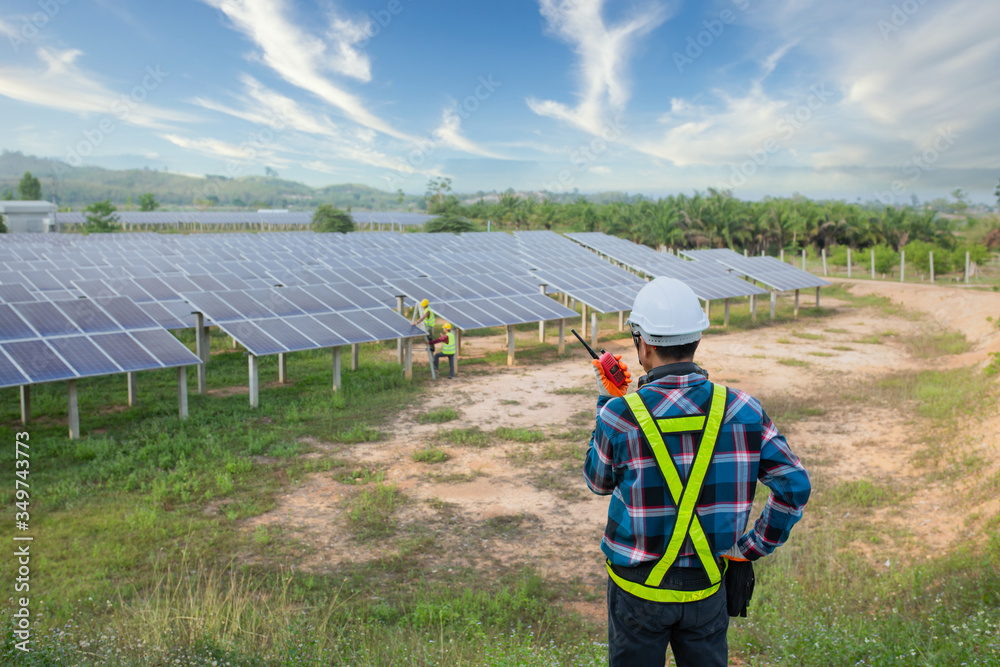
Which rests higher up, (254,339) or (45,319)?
(45,319)

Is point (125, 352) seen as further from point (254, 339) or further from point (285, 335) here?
point (285, 335)

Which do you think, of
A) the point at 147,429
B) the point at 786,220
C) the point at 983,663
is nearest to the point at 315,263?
the point at 147,429

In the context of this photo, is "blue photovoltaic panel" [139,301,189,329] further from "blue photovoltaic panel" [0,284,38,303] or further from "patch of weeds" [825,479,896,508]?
"patch of weeds" [825,479,896,508]

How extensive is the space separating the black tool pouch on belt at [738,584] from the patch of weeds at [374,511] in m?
5.84

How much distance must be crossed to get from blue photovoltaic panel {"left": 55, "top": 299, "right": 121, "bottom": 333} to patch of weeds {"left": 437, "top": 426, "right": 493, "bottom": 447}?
6.87 metres

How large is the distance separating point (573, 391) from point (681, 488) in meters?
13.3

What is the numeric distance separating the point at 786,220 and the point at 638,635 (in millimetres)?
51436

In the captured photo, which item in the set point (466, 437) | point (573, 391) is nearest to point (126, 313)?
point (466, 437)

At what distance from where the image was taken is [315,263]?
25312 millimetres

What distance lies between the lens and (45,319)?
12.3 meters

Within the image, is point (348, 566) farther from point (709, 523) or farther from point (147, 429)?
point (147, 429)

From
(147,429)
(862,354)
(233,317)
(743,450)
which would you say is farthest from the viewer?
(862,354)

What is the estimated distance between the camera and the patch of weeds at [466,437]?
11.9 metres

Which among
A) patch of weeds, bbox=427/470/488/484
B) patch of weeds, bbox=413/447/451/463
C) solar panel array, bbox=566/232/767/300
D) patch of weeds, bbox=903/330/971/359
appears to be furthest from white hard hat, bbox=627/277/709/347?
patch of weeds, bbox=903/330/971/359
